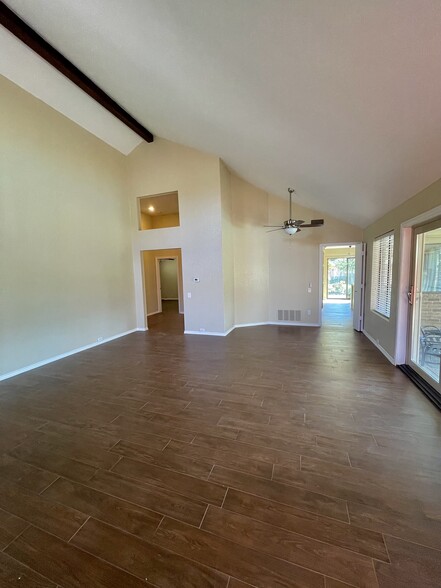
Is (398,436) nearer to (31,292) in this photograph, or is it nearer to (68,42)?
(31,292)

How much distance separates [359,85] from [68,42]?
153 inches

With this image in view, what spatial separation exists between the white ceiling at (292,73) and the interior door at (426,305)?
2.28 ft

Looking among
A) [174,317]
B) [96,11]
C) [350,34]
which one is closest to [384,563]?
[350,34]

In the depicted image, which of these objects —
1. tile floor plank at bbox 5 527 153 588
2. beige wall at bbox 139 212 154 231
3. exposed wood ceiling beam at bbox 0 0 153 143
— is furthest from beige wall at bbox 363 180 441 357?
beige wall at bbox 139 212 154 231

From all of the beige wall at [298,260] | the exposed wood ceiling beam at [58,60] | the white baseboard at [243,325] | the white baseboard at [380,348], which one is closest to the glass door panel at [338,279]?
the beige wall at [298,260]

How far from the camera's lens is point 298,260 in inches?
260

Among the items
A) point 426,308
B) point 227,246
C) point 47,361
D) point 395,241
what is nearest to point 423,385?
point 426,308

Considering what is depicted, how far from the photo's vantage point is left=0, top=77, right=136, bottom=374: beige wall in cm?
376

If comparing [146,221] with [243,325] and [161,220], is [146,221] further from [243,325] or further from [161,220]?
[243,325]

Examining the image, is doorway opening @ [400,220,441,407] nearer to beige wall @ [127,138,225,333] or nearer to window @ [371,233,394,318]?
window @ [371,233,394,318]

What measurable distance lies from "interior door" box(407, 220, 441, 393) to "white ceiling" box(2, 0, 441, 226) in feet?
2.28

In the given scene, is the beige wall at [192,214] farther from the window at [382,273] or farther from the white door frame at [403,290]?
the white door frame at [403,290]

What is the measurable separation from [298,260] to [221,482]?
5.76 meters

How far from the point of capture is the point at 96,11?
2.46 meters
